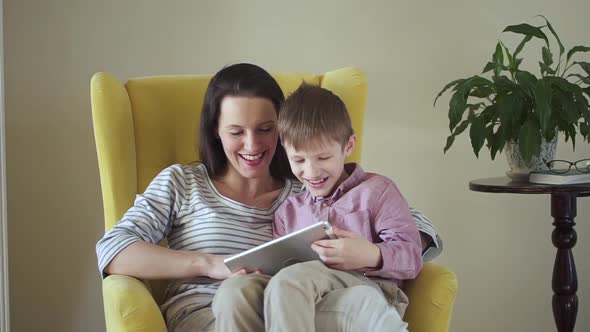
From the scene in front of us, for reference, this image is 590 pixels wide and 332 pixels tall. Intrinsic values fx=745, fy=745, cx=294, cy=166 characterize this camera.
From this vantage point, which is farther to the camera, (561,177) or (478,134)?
(478,134)

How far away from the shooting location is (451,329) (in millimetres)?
2566

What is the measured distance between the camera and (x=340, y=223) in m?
1.40

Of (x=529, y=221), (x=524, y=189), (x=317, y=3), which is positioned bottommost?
(x=529, y=221)

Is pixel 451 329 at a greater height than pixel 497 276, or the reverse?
pixel 497 276

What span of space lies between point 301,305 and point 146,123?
0.80 meters

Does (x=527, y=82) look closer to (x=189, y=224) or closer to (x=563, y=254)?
(x=563, y=254)

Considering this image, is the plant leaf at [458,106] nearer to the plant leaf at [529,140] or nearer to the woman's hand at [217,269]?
the plant leaf at [529,140]

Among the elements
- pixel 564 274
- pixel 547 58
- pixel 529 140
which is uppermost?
pixel 547 58

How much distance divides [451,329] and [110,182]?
55.4 inches

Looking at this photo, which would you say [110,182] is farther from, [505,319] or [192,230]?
[505,319]

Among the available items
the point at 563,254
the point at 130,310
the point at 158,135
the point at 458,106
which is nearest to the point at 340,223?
the point at 130,310

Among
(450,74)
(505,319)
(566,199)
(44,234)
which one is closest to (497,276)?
(505,319)

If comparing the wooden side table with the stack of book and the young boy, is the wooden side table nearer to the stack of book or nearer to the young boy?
the stack of book

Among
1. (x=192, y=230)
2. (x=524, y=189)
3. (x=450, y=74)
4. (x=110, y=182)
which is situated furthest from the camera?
(x=450, y=74)
